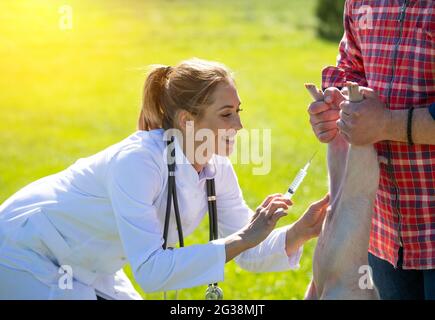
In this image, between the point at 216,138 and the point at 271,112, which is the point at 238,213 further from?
the point at 271,112

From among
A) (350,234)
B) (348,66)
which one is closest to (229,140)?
(348,66)

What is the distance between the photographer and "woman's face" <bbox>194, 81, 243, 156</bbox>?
321cm

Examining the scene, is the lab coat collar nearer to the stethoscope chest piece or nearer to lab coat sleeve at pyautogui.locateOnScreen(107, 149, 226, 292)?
lab coat sleeve at pyautogui.locateOnScreen(107, 149, 226, 292)

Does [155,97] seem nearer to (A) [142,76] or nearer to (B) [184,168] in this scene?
(B) [184,168]

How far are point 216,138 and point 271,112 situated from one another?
34.3 ft

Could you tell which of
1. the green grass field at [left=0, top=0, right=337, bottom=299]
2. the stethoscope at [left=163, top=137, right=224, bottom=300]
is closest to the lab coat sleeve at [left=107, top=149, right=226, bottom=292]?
the stethoscope at [left=163, top=137, right=224, bottom=300]

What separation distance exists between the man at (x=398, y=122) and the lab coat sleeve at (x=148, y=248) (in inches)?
24.9


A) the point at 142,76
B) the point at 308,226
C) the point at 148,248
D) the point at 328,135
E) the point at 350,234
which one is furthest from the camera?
the point at 142,76

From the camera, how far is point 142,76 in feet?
36.7

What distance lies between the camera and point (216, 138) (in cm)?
321

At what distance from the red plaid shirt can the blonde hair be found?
610 mm

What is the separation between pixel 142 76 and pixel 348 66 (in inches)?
323

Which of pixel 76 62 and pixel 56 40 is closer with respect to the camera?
pixel 76 62

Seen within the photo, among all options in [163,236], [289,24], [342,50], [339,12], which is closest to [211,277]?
[163,236]
